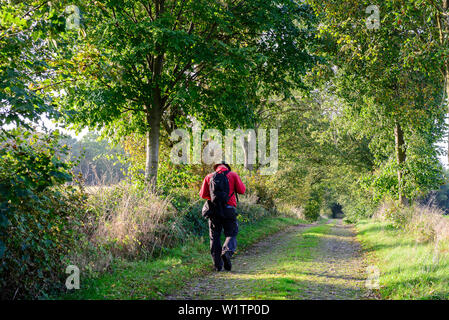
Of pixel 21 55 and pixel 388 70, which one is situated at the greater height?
pixel 388 70

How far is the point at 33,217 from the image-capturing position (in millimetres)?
4562

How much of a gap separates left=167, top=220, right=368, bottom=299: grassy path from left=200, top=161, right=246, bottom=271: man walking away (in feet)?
1.73

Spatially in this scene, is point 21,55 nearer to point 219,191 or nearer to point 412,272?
point 219,191

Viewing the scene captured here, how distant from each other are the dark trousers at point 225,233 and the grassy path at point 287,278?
45 cm

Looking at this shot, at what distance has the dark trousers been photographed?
725 cm

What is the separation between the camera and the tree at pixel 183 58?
9.66m

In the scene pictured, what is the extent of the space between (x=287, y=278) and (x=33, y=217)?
4482 mm

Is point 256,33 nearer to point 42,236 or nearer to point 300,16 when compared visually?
point 300,16

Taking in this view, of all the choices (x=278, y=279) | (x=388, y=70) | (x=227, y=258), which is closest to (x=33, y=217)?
(x=227, y=258)

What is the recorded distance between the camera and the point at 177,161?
14.8 m

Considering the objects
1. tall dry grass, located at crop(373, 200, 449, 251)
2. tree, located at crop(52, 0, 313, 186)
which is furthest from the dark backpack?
tall dry grass, located at crop(373, 200, 449, 251)

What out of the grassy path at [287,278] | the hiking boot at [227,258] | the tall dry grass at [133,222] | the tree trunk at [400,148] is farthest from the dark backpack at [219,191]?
the tree trunk at [400,148]

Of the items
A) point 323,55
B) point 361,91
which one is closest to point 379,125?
point 361,91

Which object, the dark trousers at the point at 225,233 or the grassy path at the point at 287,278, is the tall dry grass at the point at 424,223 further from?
the dark trousers at the point at 225,233
